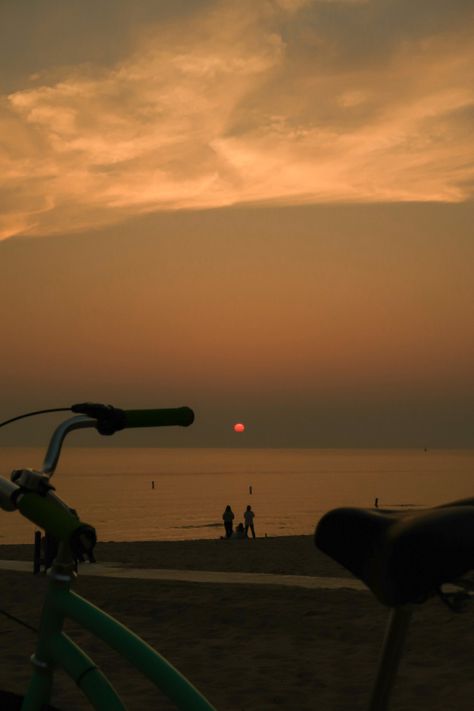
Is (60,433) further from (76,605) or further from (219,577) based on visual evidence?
(219,577)

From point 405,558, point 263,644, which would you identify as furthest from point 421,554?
point 263,644

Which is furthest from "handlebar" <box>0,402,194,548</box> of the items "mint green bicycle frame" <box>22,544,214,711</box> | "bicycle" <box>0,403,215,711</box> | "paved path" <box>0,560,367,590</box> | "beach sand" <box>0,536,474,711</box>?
"paved path" <box>0,560,367,590</box>

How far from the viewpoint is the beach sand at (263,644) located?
26.1 ft

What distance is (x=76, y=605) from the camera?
2059 millimetres

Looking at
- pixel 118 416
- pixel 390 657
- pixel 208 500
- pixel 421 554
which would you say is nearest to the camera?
pixel 421 554

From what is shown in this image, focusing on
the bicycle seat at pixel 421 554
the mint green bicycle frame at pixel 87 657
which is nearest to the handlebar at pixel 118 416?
the mint green bicycle frame at pixel 87 657

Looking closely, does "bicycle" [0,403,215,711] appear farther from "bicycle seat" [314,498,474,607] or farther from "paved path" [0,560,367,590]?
"paved path" [0,560,367,590]

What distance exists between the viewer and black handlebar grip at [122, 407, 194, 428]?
216 centimetres

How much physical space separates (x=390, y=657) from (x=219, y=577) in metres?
14.1

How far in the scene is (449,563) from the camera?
1.75 metres

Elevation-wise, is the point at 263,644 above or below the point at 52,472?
below

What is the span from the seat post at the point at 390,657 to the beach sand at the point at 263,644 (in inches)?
231

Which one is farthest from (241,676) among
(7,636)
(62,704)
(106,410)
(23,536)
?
(23,536)

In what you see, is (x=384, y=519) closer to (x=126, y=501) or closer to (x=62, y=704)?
(x=62, y=704)
